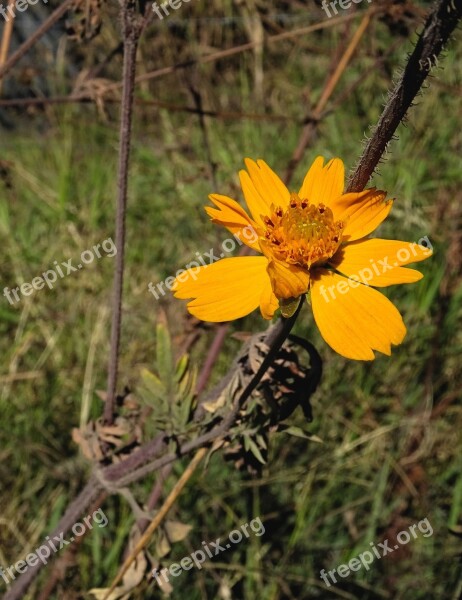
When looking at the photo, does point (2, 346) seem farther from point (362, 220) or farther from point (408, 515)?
point (362, 220)

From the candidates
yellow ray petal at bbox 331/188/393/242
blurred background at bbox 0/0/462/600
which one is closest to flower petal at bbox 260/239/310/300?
yellow ray petal at bbox 331/188/393/242

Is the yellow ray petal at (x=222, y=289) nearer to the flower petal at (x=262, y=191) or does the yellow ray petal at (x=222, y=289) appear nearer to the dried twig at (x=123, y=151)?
the flower petal at (x=262, y=191)

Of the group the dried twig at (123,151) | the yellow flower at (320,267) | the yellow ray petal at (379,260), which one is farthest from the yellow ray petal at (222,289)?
the dried twig at (123,151)

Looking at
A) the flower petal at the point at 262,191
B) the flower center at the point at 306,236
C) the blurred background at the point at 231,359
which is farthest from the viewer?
the blurred background at the point at 231,359

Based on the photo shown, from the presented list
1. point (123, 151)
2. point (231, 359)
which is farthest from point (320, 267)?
point (231, 359)

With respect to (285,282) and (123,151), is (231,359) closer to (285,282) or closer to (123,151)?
(123,151)
